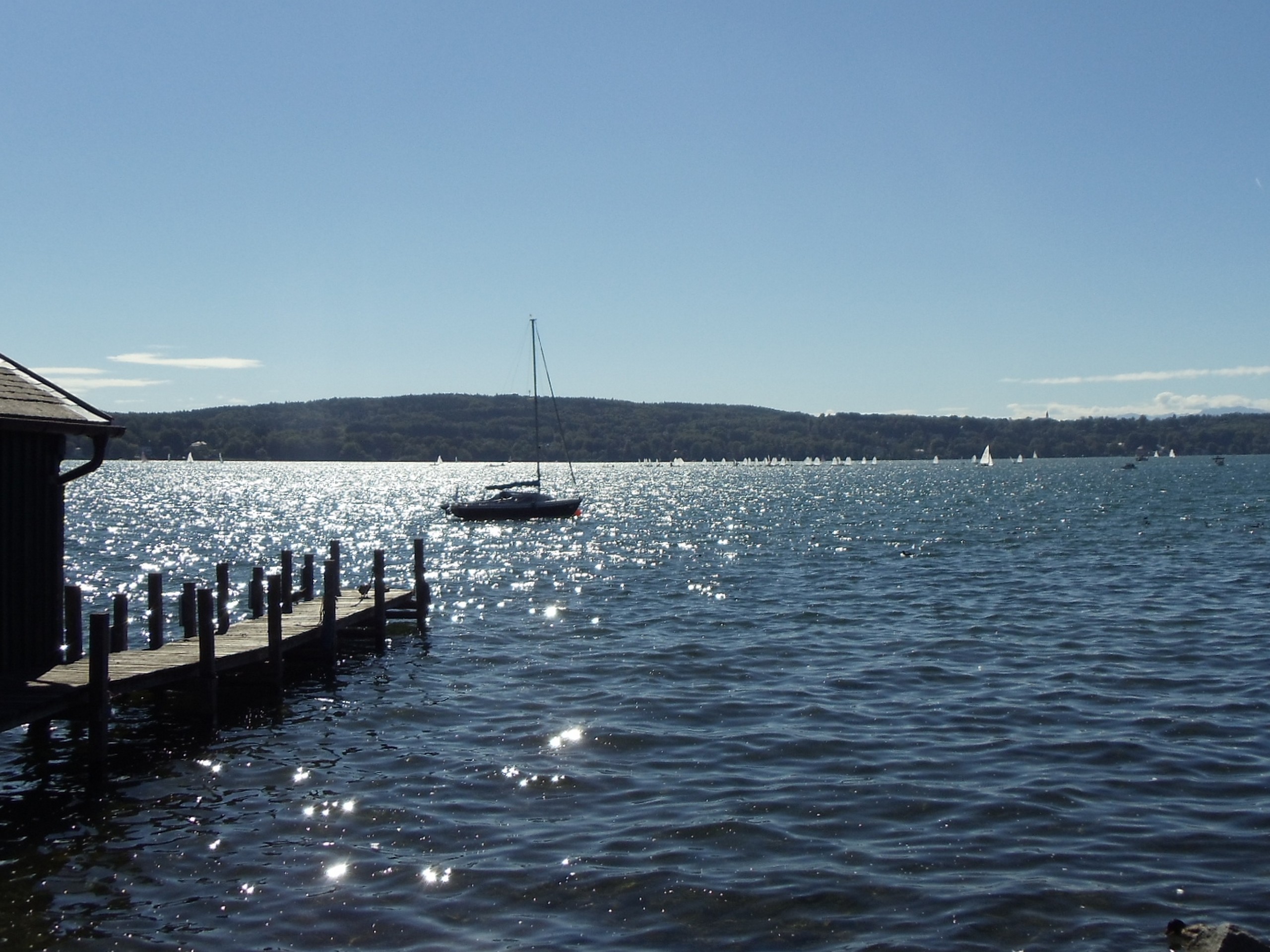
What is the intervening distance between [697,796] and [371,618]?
13774 millimetres

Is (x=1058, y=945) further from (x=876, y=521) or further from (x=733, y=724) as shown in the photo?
(x=876, y=521)

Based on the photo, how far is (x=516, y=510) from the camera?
75.9 m

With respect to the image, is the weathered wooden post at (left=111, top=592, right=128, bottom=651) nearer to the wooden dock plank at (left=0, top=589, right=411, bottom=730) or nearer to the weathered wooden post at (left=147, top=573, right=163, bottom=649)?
the wooden dock plank at (left=0, top=589, right=411, bottom=730)

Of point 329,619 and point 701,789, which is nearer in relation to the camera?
point 701,789

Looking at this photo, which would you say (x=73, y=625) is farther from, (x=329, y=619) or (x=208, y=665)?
(x=329, y=619)

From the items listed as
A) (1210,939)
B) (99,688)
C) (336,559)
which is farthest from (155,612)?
(1210,939)

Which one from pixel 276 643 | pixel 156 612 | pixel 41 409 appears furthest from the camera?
pixel 156 612

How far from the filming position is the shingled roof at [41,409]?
575 inches

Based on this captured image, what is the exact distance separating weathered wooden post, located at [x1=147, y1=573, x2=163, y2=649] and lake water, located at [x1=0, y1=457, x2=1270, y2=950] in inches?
67.8

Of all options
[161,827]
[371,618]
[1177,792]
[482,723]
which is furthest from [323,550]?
[1177,792]

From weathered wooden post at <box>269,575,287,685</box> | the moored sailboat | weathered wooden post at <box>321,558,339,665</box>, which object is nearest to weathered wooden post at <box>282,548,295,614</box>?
weathered wooden post at <box>321,558,339,665</box>

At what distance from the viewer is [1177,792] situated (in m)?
13.7

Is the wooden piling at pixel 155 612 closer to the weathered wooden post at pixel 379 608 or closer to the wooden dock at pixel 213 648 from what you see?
the wooden dock at pixel 213 648

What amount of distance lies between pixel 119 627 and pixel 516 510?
58.7m
